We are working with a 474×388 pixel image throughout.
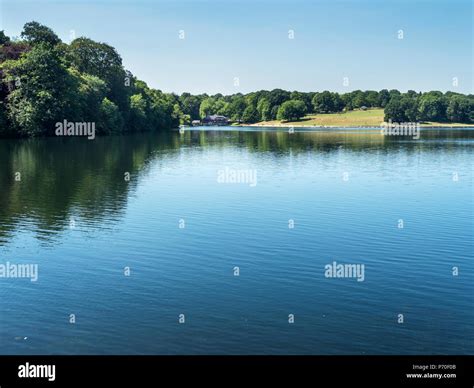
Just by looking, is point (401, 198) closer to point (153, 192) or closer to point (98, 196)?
point (153, 192)

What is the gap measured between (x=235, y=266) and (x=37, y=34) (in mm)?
149964

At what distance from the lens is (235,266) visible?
983 inches

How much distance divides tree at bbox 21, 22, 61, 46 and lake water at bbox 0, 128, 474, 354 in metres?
118

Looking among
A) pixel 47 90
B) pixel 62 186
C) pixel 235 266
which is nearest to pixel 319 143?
pixel 47 90

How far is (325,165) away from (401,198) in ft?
87.5

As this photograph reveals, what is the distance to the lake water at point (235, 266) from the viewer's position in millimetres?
17359

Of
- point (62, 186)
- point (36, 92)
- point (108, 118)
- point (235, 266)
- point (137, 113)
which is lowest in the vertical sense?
point (235, 266)

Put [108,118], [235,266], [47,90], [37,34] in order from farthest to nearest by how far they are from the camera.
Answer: [37,34] < [108,118] < [47,90] < [235,266]

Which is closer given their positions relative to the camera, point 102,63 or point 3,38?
point 3,38

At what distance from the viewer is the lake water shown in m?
17.4

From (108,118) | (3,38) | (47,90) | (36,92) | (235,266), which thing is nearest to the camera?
(235,266)

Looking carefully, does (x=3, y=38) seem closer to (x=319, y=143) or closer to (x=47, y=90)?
(x=47, y=90)

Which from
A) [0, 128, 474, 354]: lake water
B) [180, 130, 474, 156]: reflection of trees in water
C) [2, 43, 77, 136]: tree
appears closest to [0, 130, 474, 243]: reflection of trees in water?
[0, 128, 474, 354]: lake water

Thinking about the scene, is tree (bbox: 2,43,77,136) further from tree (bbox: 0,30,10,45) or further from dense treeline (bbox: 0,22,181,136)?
tree (bbox: 0,30,10,45)
